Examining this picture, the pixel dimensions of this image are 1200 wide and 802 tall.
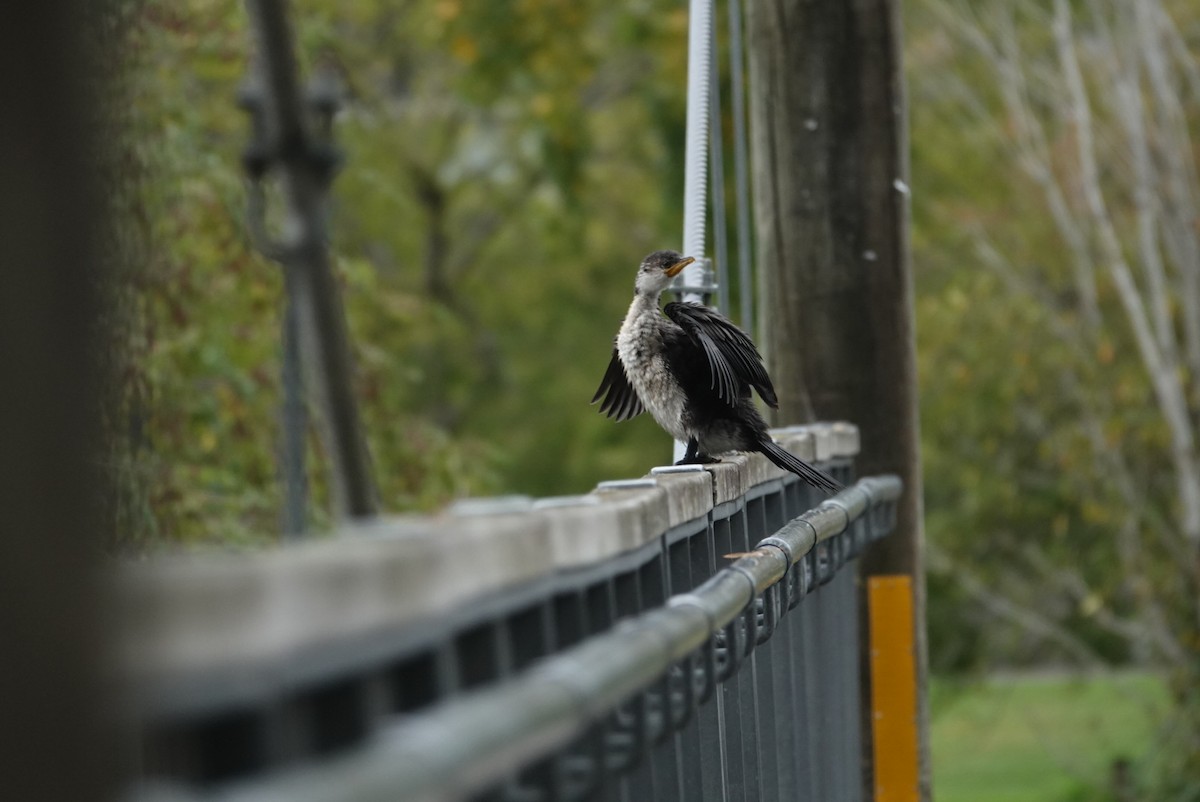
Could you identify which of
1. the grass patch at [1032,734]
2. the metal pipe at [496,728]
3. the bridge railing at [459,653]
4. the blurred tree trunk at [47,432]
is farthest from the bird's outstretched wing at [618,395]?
the grass patch at [1032,734]

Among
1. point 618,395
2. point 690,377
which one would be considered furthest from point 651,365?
point 618,395

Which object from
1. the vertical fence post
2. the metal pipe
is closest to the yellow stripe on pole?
the metal pipe

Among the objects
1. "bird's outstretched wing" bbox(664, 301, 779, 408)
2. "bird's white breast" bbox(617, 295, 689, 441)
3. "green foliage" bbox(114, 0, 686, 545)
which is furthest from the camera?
"green foliage" bbox(114, 0, 686, 545)

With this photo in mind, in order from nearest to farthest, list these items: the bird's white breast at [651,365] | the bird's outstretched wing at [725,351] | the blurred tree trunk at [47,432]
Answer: the blurred tree trunk at [47,432], the bird's outstretched wing at [725,351], the bird's white breast at [651,365]

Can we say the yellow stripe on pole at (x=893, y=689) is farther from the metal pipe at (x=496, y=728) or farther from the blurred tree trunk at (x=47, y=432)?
the blurred tree trunk at (x=47, y=432)

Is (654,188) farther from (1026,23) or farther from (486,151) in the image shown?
(1026,23)

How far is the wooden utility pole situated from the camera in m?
Answer: 6.57

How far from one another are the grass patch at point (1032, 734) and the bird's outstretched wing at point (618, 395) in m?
11.0

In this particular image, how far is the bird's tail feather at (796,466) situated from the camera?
5438mm

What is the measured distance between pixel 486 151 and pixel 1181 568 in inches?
629

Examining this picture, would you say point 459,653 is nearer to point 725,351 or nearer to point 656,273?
point 725,351

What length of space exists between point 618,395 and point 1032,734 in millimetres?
18959

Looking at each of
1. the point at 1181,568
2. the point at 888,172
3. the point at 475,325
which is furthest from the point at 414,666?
the point at 475,325

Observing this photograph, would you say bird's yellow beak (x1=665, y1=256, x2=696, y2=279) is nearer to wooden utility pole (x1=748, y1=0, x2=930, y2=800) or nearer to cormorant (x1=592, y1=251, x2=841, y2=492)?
cormorant (x1=592, y1=251, x2=841, y2=492)
